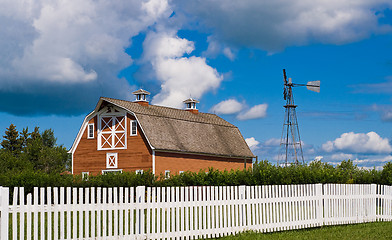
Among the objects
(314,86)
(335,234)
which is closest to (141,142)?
(314,86)

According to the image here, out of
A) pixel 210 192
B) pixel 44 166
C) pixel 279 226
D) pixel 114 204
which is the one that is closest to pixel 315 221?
pixel 279 226

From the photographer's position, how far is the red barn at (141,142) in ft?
123

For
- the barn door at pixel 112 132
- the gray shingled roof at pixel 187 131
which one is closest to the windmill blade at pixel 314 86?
the gray shingled roof at pixel 187 131

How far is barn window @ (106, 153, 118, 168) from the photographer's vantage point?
1526 inches

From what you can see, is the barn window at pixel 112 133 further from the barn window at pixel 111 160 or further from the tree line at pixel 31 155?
the tree line at pixel 31 155

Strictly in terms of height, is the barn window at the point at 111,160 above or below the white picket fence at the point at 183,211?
above

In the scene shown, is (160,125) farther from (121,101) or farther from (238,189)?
(238,189)

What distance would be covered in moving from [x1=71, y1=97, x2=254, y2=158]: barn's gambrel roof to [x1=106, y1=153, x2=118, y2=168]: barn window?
12.1 feet

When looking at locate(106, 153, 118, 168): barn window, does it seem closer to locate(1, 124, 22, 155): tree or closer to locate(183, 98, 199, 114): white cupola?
locate(183, 98, 199, 114): white cupola

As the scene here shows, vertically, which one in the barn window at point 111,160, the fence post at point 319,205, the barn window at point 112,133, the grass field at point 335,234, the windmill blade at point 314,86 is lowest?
the grass field at point 335,234

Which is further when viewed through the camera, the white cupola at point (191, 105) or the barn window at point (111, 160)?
the white cupola at point (191, 105)

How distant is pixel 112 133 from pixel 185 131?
6.16m

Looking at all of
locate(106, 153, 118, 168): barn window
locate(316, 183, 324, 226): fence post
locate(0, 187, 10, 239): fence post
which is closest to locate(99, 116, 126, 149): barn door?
locate(106, 153, 118, 168): barn window

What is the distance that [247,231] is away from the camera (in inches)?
590
